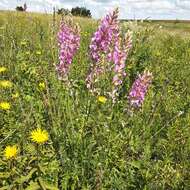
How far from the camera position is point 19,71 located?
602 cm

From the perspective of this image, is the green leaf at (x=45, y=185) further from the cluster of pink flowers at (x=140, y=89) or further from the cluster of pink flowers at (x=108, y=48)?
the cluster of pink flowers at (x=140, y=89)

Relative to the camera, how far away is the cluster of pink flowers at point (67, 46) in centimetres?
582

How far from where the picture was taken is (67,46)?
19.3 ft

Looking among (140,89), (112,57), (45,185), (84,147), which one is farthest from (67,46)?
(45,185)

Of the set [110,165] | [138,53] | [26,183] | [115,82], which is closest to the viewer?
[26,183]

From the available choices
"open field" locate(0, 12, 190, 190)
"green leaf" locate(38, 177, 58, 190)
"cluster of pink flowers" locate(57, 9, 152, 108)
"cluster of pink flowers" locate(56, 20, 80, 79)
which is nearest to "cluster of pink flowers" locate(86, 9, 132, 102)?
"cluster of pink flowers" locate(57, 9, 152, 108)

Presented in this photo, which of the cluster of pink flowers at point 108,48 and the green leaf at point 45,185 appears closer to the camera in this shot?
the green leaf at point 45,185

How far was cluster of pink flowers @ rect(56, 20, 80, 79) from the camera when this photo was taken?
5.82 m

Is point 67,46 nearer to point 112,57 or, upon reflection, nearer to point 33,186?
point 112,57

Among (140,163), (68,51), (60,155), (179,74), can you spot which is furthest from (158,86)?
(60,155)

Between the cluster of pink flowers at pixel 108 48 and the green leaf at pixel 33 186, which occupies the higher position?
the cluster of pink flowers at pixel 108 48

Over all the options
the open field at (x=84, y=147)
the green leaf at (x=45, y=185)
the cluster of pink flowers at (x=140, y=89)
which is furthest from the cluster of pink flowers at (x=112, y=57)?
the green leaf at (x=45, y=185)

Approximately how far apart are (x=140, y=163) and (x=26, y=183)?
1.16 meters

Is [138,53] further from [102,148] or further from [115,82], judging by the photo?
[102,148]
